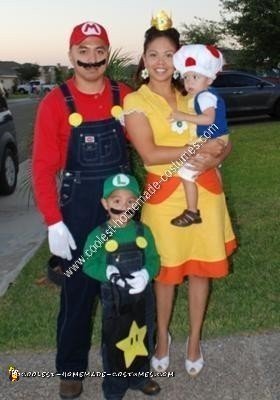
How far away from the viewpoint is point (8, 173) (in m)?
9.15

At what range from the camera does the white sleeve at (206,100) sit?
9.57ft

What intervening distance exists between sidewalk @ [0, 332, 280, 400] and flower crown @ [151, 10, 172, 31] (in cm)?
197

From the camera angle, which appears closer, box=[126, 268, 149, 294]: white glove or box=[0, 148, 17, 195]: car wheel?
box=[126, 268, 149, 294]: white glove

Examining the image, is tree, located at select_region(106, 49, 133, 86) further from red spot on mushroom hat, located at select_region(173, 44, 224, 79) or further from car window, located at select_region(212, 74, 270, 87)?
car window, located at select_region(212, 74, 270, 87)

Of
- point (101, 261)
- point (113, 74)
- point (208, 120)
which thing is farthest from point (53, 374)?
point (113, 74)

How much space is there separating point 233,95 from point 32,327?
1417 centimetres

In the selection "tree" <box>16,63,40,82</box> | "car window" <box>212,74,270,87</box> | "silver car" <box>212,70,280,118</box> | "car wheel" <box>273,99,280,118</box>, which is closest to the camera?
"silver car" <box>212,70,280,118</box>

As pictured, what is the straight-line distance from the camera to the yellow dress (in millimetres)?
Result: 3039

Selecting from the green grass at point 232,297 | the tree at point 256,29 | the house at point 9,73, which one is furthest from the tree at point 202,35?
the house at point 9,73

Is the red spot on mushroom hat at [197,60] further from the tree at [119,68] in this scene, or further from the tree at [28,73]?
the tree at [28,73]

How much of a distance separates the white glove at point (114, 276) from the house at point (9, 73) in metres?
106

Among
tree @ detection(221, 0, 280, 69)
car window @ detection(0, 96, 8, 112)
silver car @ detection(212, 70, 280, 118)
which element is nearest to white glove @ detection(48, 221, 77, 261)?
car window @ detection(0, 96, 8, 112)

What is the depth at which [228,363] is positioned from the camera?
3.57 metres

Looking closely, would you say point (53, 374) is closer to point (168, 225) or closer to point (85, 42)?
point (168, 225)
